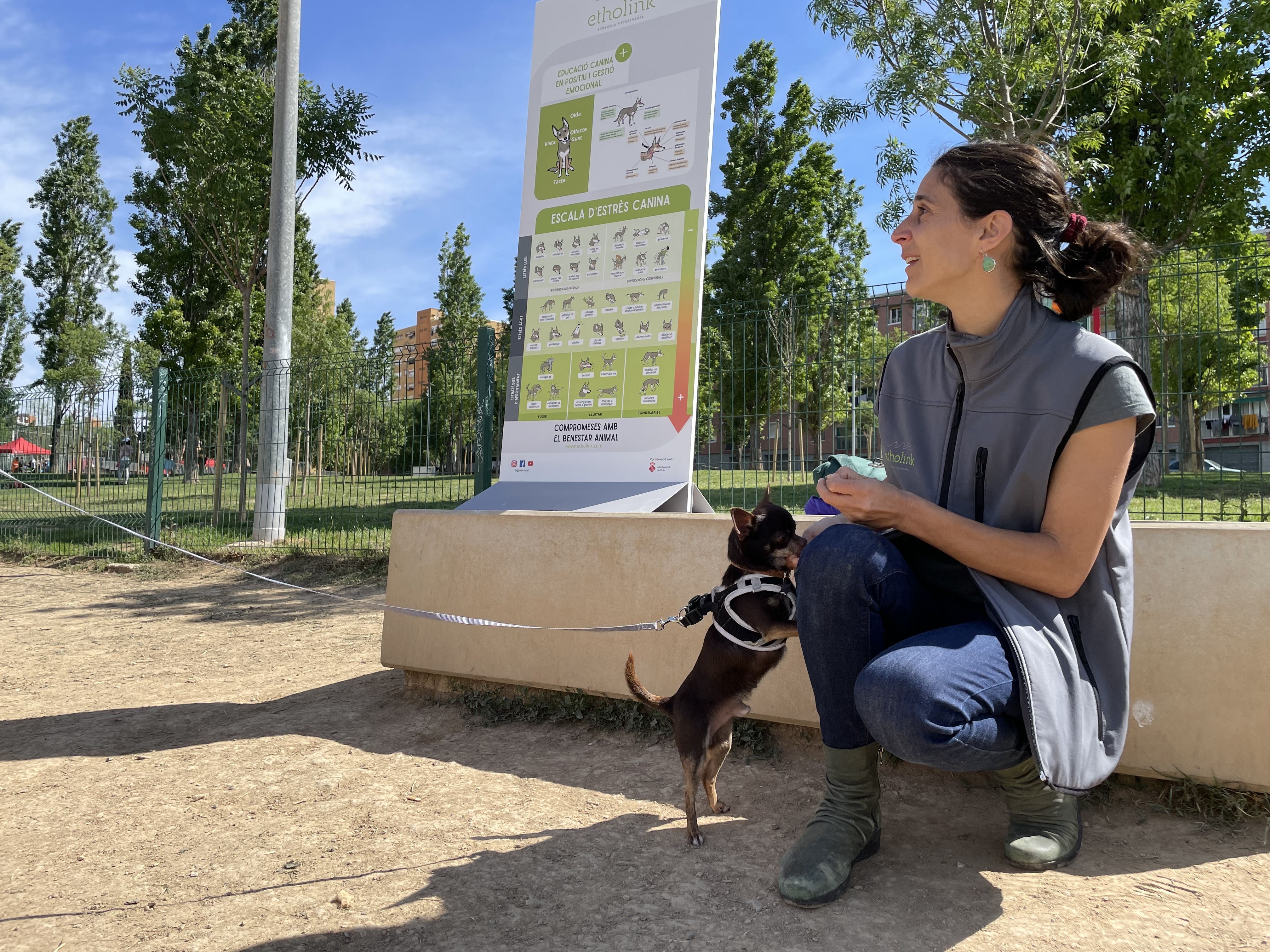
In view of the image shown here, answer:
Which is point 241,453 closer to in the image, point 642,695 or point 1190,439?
point 642,695

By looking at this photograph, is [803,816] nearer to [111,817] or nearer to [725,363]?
[111,817]

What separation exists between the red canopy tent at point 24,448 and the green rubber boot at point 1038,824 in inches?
581

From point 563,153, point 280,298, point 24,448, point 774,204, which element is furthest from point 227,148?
point 774,204

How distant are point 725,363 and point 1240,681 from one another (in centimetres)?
362

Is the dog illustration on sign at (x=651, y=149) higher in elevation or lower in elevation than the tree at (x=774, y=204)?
lower

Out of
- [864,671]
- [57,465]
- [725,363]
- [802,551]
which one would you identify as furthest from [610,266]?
[57,465]

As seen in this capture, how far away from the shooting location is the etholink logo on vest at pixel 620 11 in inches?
202

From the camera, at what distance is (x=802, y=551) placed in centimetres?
225

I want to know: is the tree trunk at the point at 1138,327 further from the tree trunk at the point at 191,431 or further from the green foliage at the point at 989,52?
the tree trunk at the point at 191,431

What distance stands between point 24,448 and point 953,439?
15184mm

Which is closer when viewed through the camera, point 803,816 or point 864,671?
point 864,671

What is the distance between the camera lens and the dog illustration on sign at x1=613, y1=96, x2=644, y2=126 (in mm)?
5133

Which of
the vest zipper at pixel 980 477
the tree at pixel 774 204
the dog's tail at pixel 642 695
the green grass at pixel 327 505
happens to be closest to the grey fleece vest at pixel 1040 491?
the vest zipper at pixel 980 477

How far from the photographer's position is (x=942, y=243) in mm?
2176
